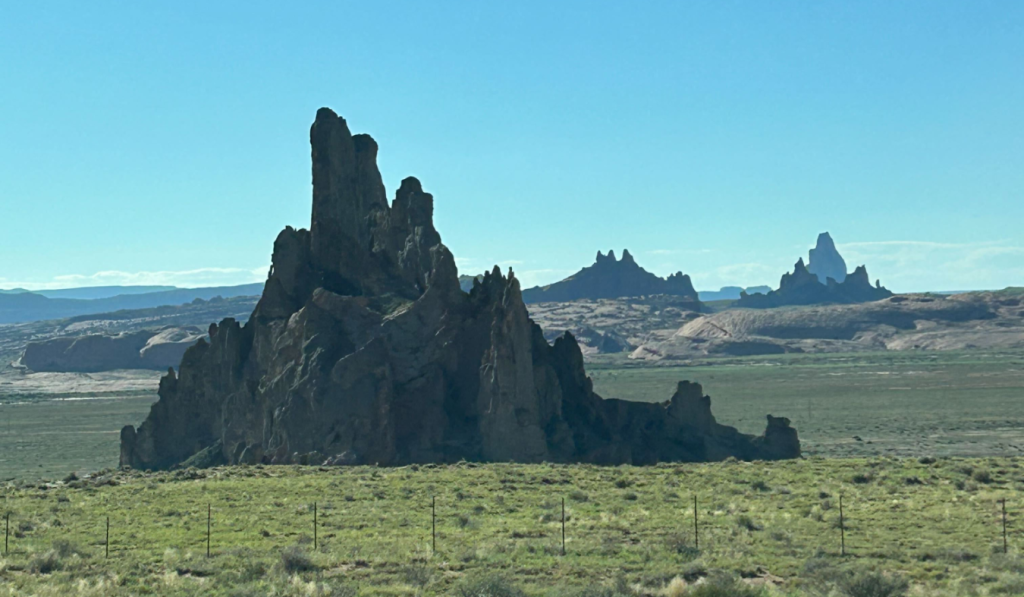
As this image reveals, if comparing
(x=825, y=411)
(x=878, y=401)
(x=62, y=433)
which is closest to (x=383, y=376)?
(x=62, y=433)

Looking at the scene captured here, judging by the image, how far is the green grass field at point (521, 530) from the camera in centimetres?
2734

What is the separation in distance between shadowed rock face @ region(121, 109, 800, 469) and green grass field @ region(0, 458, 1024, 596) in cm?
969

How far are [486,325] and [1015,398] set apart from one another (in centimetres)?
8764

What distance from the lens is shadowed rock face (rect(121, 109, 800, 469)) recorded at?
61.0 meters

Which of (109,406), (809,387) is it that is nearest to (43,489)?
(109,406)

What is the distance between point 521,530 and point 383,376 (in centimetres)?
2857

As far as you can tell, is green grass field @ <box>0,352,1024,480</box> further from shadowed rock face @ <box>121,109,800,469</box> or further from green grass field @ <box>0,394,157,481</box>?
shadowed rock face @ <box>121,109,800,469</box>

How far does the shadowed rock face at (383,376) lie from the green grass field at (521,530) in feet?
31.8

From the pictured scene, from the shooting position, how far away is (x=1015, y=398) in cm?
12962

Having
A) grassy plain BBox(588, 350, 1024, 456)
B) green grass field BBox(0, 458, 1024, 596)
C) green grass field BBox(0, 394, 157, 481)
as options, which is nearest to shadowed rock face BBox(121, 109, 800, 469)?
green grass field BBox(0, 458, 1024, 596)

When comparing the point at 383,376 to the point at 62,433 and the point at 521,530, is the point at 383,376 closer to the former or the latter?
the point at 521,530

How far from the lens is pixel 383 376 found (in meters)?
62.2

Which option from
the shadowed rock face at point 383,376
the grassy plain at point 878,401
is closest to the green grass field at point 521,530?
the shadowed rock face at point 383,376

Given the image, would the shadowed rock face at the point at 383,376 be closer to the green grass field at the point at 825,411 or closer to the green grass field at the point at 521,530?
the green grass field at the point at 521,530
